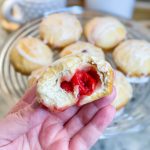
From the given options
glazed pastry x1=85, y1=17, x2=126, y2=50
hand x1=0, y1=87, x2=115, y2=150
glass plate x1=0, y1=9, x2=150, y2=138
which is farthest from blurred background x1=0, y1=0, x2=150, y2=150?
hand x1=0, y1=87, x2=115, y2=150

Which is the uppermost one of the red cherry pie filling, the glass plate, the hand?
the red cherry pie filling

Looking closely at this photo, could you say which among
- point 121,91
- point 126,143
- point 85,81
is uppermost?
point 85,81

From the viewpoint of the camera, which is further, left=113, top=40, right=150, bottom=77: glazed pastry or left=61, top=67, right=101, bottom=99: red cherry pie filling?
left=113, top=40, right=150, bottom=77: glazed pastry

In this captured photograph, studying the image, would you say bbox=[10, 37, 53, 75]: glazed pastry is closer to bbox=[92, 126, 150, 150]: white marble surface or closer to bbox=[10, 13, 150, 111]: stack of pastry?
bbox=[10, 13, 150, 111]: stack of pastry

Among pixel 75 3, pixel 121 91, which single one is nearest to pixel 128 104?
pixel 121 91

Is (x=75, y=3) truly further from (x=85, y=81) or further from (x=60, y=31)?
(x=85, y=81)

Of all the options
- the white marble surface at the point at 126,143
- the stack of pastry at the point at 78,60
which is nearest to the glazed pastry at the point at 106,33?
the stack of pastry at the point at 78,60

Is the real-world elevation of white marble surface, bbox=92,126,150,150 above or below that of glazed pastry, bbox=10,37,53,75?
below
